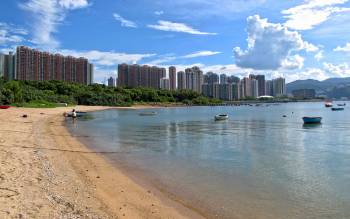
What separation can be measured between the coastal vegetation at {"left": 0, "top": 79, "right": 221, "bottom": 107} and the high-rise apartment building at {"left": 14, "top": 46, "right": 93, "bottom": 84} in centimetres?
2207

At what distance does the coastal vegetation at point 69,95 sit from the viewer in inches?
3686

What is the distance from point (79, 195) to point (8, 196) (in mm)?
2398

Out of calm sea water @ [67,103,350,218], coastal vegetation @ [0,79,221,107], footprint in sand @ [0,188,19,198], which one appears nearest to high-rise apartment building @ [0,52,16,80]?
coastal vegetation @ [0,79,221,107]

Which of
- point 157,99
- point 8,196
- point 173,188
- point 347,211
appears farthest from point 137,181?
point 157,99

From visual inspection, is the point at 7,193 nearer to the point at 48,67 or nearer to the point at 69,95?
the point at 69,95

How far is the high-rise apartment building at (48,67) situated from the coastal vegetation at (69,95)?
22.1 metres

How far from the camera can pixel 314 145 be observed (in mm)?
31141

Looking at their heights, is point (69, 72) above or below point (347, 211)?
above

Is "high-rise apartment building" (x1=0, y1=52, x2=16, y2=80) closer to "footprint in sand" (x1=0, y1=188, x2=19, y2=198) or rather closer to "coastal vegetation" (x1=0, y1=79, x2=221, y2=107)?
"coastal vegetation" (x1=0, y1=79, x2=221, y2=107)

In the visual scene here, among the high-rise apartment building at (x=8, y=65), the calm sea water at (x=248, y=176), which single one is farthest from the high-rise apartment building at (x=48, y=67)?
the calm sea water at (x=248, y=176)

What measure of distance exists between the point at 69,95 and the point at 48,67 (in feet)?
134

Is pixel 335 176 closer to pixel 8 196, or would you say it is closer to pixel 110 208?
pixel 110 208

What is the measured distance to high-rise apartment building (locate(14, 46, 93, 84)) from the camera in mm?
161125

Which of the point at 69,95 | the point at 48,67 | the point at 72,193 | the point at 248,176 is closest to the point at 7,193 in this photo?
the point at 72,193
